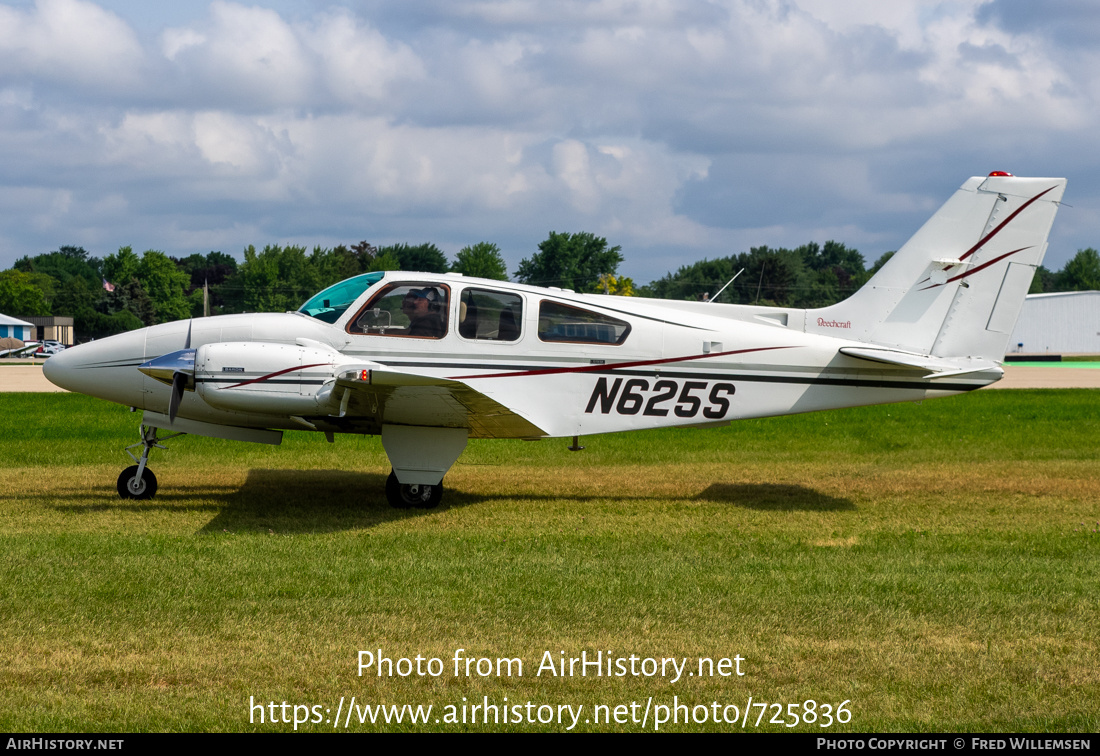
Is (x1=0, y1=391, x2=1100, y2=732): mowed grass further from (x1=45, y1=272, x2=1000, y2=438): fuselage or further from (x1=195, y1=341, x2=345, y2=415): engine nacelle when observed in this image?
(x1=195, y1=341, x2=345, y2=415): engine nacelle

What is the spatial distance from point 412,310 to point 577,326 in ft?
5.60

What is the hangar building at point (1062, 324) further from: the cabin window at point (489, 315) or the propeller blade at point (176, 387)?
the propeller blade at point (176, 387)

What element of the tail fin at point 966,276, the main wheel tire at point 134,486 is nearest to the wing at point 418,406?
the main wheel tire at point 134,486

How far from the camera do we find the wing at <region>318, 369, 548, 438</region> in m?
8.49

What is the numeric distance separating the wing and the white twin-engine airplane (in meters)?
0.03

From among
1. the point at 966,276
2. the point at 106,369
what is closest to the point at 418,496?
the point at 106,369

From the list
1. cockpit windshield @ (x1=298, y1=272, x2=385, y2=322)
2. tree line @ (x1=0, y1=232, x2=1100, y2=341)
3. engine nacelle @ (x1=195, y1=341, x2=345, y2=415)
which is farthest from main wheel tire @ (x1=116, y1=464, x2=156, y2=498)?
tree line @ (x1=0, y1=232, x2=1100, y2=341)

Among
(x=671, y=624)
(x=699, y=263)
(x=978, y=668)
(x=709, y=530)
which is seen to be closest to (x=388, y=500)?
(x=709, y=530)

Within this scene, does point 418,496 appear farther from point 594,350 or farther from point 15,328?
point 15,328

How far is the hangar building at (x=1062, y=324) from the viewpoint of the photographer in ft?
255

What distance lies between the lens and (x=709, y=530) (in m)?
9.00

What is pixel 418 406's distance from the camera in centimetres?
938

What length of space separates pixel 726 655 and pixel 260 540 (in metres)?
4.49
